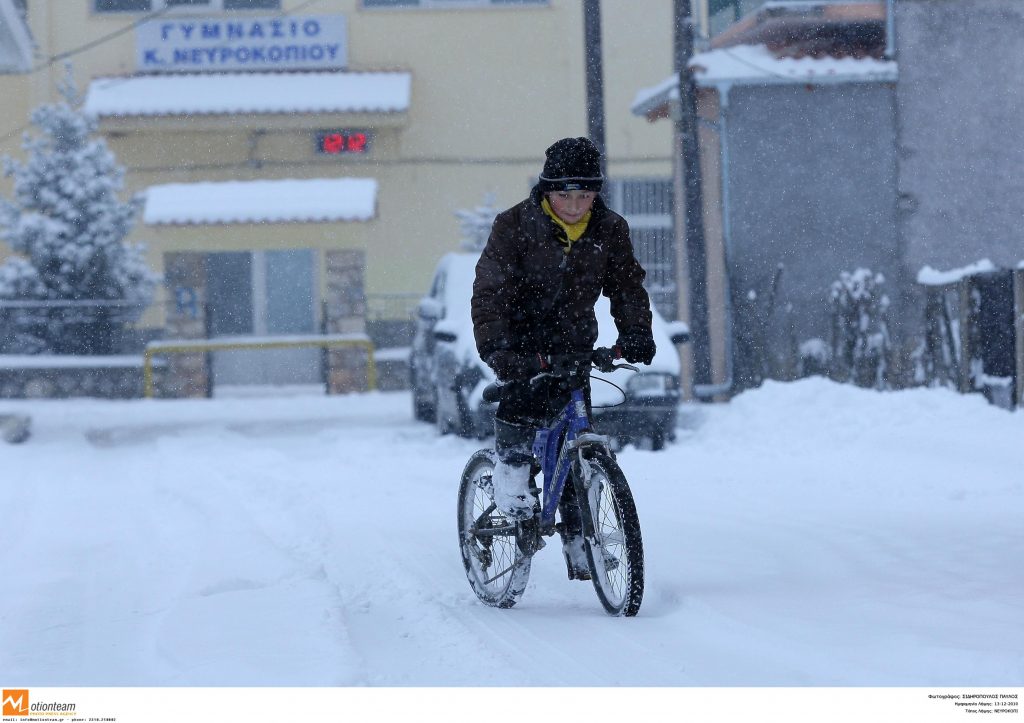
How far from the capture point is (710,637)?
5457 millimetres

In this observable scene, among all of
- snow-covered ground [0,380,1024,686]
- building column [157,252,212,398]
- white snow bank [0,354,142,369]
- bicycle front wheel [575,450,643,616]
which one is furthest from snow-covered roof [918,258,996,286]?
white snow bank [0,354,142,369]

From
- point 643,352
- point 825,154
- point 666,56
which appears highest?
point 666,56

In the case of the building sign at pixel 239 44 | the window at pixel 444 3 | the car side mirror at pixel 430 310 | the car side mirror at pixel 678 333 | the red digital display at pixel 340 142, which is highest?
the window at pixel 444 3

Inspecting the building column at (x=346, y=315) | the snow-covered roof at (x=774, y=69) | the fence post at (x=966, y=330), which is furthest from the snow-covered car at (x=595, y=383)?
the building column at (x=346, y=315)

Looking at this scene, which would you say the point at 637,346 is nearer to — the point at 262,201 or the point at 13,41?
the point at 13,41

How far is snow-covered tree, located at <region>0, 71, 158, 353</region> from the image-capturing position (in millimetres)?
24594

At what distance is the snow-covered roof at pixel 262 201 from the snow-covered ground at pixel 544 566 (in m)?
11.7

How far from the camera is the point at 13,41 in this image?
14703 mm

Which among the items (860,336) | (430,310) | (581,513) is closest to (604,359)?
(581,513)

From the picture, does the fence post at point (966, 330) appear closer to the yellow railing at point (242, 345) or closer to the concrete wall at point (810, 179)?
the concrete wall at point (810, 179)

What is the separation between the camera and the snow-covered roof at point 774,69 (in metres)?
18.5

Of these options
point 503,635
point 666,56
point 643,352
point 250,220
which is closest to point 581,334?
point 643,352

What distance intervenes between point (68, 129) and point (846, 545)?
66.3 ft
